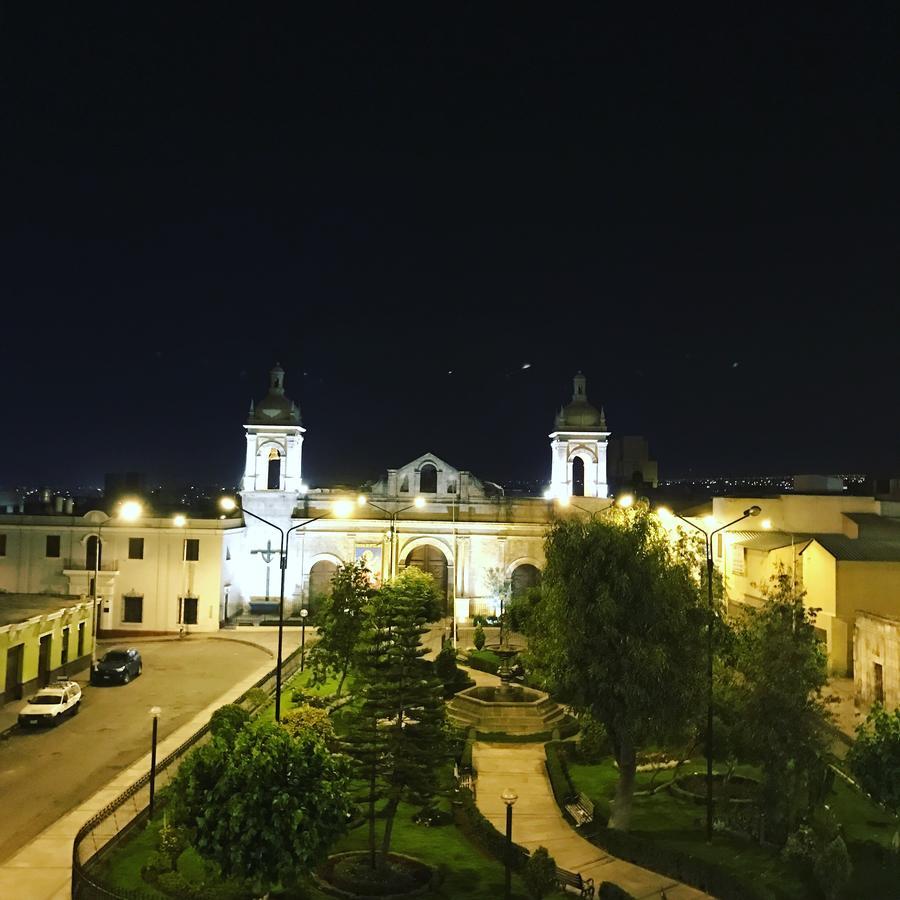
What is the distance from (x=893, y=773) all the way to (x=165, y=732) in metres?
19.7

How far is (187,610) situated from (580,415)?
81.9 feet

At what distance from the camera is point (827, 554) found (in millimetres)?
35406

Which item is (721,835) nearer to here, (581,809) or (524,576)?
(581,809)

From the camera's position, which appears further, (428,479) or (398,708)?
(428,479)

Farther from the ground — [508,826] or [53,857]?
[508,826]

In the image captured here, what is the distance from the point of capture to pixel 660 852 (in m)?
16.9

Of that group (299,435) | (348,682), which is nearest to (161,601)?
(299,435)

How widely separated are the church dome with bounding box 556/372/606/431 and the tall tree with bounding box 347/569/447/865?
117 feet

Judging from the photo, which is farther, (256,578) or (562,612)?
(256,578)

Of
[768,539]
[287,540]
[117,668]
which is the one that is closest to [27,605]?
[117,668]

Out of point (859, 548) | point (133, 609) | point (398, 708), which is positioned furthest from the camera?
point (133, 609)

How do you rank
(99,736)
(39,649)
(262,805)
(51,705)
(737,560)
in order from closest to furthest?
(262,805), (99,736), (51,705), (39,649), (737,560)

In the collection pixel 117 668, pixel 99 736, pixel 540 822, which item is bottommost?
pixel 540 822

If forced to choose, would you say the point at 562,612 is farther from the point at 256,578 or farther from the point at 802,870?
the point at 256,578
